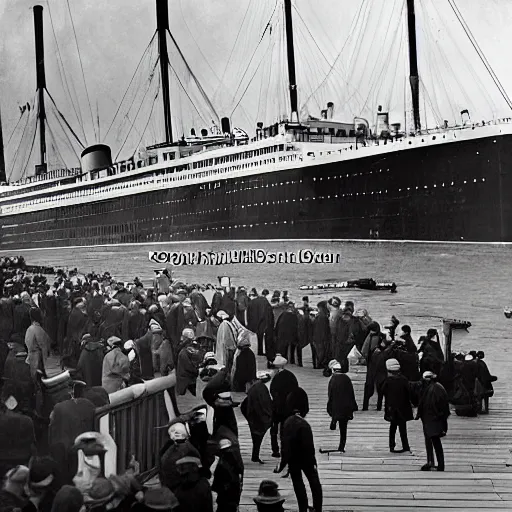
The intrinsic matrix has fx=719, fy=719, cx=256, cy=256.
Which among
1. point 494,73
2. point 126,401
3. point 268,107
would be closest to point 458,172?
point 494,73

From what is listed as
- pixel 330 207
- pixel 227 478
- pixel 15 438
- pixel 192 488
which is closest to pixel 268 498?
pixel 227 478

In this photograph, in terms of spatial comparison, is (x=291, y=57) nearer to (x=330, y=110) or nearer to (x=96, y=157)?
(x=330, y=110)

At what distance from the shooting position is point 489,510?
5.02 meters

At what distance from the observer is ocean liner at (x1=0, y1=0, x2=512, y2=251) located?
21.9 feet

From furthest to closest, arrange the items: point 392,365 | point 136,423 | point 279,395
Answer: point 392,365 < point 279,395 < point 136,423

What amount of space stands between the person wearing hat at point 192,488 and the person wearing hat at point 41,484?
30.8 inches

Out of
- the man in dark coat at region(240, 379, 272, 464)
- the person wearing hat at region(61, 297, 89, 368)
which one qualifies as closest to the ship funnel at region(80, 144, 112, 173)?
the person wearing hat at region(61, 297, 89, 368)

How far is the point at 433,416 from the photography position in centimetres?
548

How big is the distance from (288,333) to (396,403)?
128cm

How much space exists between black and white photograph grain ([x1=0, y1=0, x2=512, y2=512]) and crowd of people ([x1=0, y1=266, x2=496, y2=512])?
0.07 ft

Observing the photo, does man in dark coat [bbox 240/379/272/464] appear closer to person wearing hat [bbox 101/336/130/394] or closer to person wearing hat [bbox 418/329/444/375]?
person wearing hat [bbox 101/336/130/394]

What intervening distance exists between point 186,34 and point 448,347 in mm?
3714

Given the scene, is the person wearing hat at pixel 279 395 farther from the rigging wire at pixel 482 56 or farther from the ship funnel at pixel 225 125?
the rigging wire at pixel 482 56

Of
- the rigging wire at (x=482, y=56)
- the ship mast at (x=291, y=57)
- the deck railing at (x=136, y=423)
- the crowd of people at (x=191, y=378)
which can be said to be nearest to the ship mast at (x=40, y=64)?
the crowd of people at (x=191, y=378)
